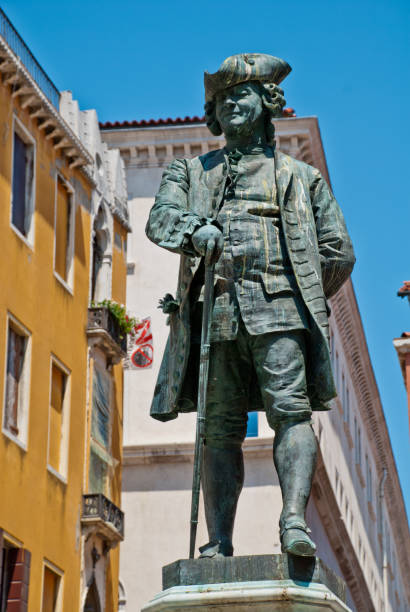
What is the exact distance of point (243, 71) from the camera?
9.32 m

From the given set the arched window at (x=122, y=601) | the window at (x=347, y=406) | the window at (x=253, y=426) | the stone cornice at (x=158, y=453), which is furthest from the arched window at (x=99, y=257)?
the window at (x=347, y=406)

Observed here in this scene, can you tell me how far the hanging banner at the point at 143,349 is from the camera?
132 feet

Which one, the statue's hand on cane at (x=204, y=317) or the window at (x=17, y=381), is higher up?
the window at (x=17, y=381)

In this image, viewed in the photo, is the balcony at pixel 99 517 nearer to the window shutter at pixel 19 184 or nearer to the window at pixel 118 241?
the window shutter at pixel 19 184

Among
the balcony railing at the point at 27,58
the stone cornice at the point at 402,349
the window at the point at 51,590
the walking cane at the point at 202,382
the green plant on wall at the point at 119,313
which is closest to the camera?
the walking cane at the point at 202,382

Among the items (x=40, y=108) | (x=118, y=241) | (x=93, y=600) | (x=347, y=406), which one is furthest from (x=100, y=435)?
(x=347, y=406)

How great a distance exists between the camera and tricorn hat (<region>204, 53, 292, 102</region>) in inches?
367

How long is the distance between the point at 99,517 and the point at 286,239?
68.5 ft

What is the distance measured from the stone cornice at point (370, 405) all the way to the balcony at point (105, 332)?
58.1ft

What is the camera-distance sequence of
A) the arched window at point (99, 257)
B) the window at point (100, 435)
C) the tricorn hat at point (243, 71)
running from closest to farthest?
1. the tricorn hat at point (243, 71)
2. the window at point (100, 435)
3. the arched window at point (99, 257)

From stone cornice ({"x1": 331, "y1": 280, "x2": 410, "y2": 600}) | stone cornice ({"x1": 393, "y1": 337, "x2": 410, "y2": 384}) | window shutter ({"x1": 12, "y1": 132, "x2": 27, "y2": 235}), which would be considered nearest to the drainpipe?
stone cornice ({"x1": 331, "y1": 280, "x2": 410, "y2": 600})

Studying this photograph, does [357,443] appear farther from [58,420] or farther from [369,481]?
[58,420]

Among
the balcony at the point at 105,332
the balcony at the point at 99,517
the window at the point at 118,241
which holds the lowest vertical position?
the balcony at the point at 99,517

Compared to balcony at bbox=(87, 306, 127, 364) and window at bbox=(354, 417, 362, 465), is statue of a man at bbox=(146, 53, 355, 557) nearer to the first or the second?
balcony at bbox=(87, 306, 127, 364)
